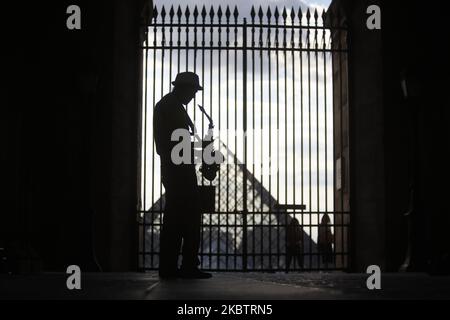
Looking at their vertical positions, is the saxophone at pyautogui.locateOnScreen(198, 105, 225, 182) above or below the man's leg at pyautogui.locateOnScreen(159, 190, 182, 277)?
above

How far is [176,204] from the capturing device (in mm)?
5973

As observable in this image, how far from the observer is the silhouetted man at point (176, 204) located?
19.6 ft

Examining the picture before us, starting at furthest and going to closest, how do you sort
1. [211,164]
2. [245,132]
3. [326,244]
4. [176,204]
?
[326,244], [245,132], [211,164], [176,204]

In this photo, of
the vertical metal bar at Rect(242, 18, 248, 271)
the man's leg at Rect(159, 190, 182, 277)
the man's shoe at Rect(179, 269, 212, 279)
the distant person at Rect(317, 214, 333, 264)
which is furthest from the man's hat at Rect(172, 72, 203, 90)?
the distant person at Rect(317, 214, 333, 264)

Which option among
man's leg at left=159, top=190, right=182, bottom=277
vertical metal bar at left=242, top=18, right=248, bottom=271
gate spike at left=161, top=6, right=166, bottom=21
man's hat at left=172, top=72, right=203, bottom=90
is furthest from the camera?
gate spike at left=161, top=6, right=166, bottom=21

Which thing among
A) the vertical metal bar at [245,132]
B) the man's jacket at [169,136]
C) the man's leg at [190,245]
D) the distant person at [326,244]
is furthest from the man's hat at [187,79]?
the distant person at [326,244]

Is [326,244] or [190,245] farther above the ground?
[190,245]

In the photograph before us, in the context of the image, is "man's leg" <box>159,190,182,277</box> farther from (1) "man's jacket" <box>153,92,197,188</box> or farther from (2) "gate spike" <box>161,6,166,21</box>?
(2) "gate spike" <box>161,6,166,21</box>

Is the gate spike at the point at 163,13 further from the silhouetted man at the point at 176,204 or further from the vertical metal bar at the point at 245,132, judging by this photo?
the silhouetted man at the point at 176,204

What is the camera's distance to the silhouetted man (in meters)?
5.98

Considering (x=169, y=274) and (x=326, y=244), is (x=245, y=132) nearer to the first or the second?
(x=326, y=244)

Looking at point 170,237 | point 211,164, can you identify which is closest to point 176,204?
point 170,237

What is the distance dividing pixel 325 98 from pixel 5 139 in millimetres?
4674
